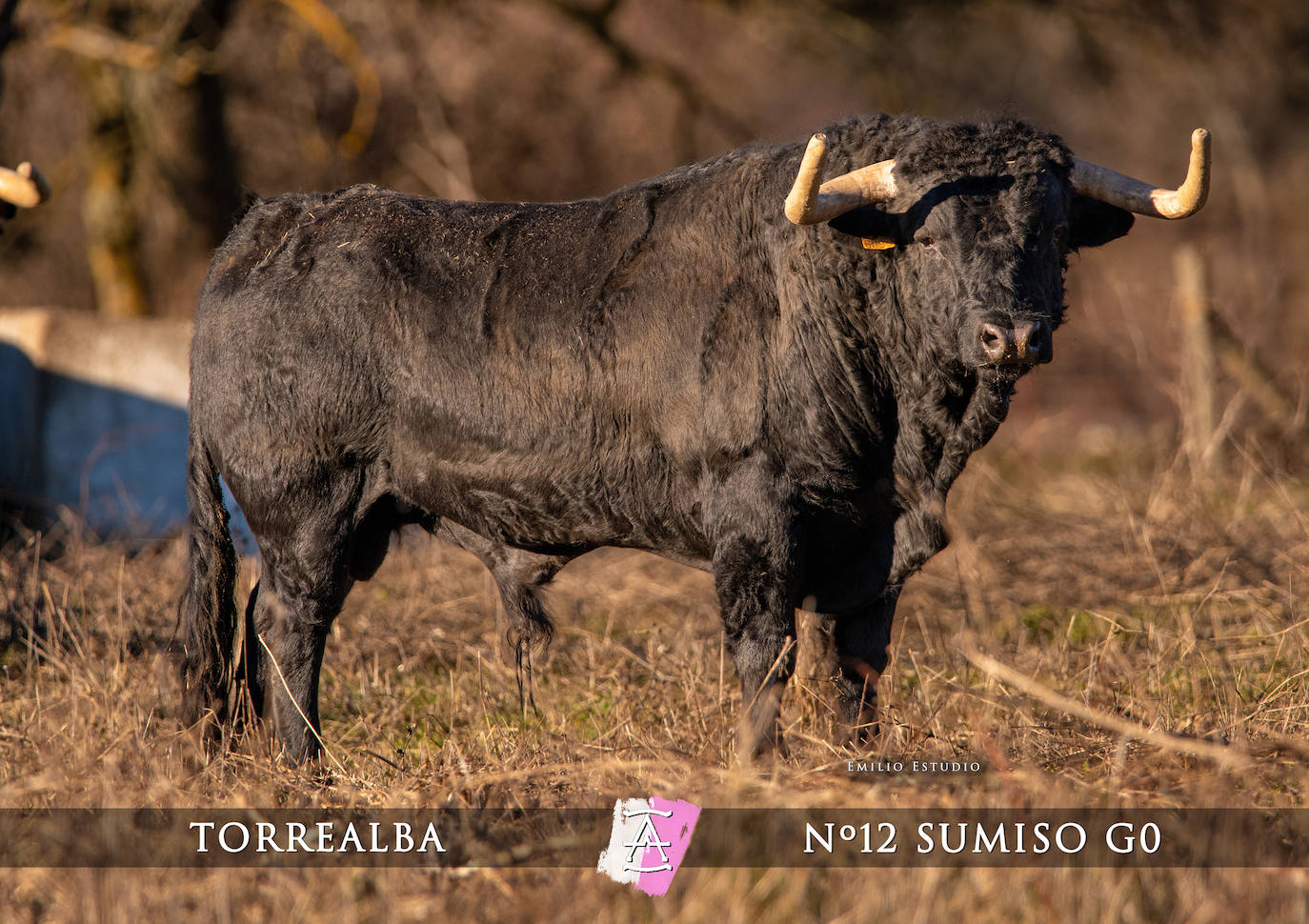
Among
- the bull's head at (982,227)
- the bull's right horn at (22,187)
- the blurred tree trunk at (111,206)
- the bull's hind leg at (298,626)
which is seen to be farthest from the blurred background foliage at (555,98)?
the bull's hind leg at (298,626)

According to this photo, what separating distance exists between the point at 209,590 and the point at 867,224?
257 cm

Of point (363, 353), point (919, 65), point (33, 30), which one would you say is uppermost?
point (919, 65)

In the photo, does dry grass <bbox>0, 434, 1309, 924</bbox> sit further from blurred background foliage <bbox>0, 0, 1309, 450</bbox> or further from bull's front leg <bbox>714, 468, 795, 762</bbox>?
blurred background foliage <bbox>0, 0, 1309, 450</bbox>

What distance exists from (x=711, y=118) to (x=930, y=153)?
30.5ft

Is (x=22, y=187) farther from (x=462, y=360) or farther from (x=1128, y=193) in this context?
(x=1128, y=193)

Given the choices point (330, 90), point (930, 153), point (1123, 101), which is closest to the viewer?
point (930, 153)

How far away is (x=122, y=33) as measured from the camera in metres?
11.2

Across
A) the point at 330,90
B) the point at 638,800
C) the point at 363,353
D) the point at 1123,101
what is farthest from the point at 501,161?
the point at 638,800

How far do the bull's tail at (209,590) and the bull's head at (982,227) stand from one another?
232 centimetres

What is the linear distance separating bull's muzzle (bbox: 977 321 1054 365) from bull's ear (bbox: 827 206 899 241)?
0.46 metres

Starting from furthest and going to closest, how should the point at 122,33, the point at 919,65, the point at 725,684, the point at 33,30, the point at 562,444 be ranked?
the point at 919,65 < the point at 122,33 < the point at 33,30 < the point at 725,684 < the point at 562,444

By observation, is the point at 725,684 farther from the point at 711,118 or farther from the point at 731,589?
the point at 711,118

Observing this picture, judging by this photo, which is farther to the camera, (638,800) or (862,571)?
(862,571)

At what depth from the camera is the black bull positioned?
3.88 meters
